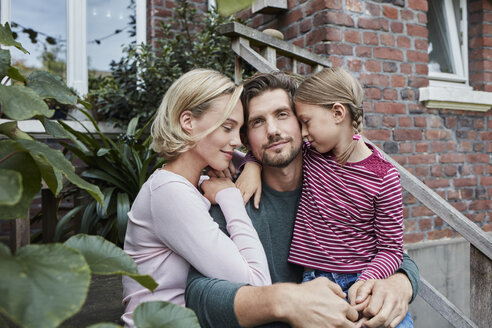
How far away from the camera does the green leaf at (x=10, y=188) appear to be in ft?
1.11

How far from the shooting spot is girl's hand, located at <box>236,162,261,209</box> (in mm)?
1382

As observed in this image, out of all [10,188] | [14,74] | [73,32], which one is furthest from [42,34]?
[10,188]

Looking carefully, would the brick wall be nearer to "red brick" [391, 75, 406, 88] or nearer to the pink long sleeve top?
"red brick" [391, 75, 406, 88]

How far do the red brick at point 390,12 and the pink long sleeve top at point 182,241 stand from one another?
2.27 meters

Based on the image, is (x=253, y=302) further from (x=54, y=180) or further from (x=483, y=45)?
(x=483, y=45)

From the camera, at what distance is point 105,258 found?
1.53ft

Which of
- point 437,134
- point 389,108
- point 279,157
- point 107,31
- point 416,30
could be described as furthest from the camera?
point 107,31

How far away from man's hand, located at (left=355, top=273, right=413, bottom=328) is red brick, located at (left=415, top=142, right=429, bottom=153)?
2.09 metres

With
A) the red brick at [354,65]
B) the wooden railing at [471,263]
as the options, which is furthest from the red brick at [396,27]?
the wooden railing at [471,263]

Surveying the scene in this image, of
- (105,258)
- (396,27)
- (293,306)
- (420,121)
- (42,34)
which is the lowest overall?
(293,306)

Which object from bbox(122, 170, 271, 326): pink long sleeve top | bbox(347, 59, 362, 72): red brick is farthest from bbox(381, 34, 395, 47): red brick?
bbox(122, 170, 271, 326): pink long sleeve top

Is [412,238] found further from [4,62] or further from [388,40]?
[4,62]

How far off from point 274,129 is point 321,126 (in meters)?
0.15

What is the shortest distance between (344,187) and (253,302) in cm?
52
